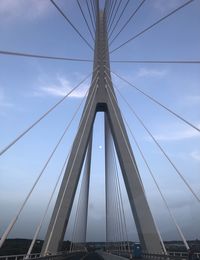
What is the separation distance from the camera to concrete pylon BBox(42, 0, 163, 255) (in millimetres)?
26344

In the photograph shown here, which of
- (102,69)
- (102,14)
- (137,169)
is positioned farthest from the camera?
(102,14)

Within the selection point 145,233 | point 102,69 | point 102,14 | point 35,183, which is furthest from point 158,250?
point 102,14

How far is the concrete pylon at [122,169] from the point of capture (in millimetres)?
26344

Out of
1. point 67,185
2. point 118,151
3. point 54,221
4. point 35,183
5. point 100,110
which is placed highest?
point 100,110

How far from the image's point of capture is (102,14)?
114 feet

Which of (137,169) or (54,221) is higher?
(137,169)

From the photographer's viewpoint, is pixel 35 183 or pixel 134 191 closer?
pixel 35 183

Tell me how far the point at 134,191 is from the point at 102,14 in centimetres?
1418

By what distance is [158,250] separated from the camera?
86.3ft

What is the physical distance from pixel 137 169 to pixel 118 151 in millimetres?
1686

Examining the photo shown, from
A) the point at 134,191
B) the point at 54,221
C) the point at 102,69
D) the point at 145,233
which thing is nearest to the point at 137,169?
the point at 134,191

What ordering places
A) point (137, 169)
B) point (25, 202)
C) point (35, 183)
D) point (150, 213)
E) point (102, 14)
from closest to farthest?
point (25, 202)
point (35, 183)
point (150, 213)
point (137, 169)
point (102, 14)

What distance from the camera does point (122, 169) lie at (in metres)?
28.6

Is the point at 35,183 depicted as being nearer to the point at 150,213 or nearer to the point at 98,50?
the point at 150,213
